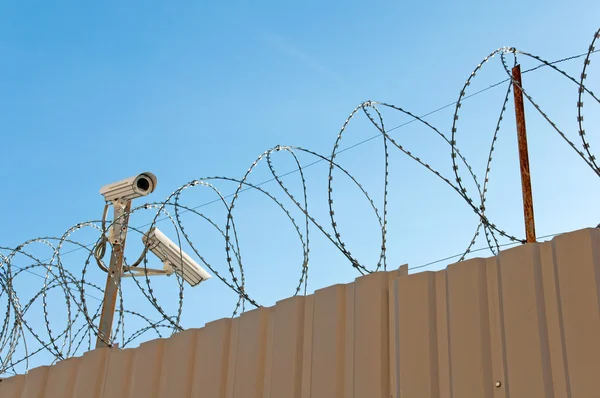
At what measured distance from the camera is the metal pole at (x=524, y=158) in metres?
5.85

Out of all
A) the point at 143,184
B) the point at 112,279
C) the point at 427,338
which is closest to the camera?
the point at 427,338

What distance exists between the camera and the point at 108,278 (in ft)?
34.4

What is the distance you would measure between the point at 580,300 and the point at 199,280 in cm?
798

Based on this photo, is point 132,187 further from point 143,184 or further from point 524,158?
point 524,158

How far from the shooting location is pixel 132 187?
36.2ft

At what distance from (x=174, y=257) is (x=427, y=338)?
23.5 feet

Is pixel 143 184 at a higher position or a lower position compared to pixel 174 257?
higher

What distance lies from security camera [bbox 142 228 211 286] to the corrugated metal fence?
4559mm

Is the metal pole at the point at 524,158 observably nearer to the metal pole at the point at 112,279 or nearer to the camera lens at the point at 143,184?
the metal pole at the point at 112,279

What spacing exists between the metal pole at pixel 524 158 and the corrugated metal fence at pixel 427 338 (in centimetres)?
121

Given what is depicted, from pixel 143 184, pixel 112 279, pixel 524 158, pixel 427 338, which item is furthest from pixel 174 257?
pixel 427 338

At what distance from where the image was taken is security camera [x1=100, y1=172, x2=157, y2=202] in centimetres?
1106

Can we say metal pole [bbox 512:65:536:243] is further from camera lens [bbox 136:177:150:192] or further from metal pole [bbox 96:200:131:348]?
camera lens [bbox 136:177:150:192]

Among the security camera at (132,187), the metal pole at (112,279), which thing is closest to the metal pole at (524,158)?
the metal pole at (112,279)
